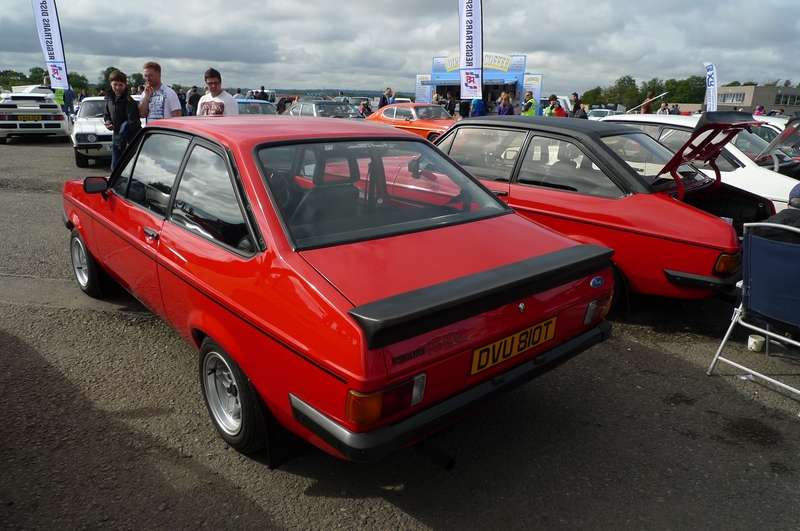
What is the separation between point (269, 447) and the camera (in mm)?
2398

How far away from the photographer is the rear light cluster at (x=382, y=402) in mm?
1819

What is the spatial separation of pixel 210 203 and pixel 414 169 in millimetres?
1224

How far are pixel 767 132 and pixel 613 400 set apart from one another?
28.1 ft

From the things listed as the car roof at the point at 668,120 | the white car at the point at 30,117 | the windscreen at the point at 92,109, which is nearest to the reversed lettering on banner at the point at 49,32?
the white car at the point at 30,117

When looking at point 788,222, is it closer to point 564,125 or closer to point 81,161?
point 564,125

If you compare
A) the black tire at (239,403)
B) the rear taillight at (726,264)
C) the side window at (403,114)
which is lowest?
the black tire at (239,403)

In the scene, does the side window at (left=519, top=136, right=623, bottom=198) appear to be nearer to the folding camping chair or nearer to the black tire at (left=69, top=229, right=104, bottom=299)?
the folding camping chair

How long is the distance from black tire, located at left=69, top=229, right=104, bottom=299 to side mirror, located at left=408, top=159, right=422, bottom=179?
2702 mm

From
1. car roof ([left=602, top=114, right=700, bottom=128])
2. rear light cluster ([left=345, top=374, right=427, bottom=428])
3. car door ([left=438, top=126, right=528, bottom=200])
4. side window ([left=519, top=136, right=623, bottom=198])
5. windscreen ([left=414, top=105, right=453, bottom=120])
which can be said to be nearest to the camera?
rear light cluster ([left=345, top=374, right=427, bottom=428])

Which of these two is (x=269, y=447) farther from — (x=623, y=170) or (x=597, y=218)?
Result: (x=623, y=170)

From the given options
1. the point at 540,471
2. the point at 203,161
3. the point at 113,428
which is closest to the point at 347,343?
the point at 540,471

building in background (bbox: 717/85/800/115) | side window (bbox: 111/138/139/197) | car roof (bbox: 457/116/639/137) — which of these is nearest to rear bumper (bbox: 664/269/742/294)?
car roof (bbox: 457/116/639/137)

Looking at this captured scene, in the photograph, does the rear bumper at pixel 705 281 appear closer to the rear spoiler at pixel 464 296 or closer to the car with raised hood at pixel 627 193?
the car with raised hood at pixel 627 193

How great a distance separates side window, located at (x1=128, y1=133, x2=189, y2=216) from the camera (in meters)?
3.03
